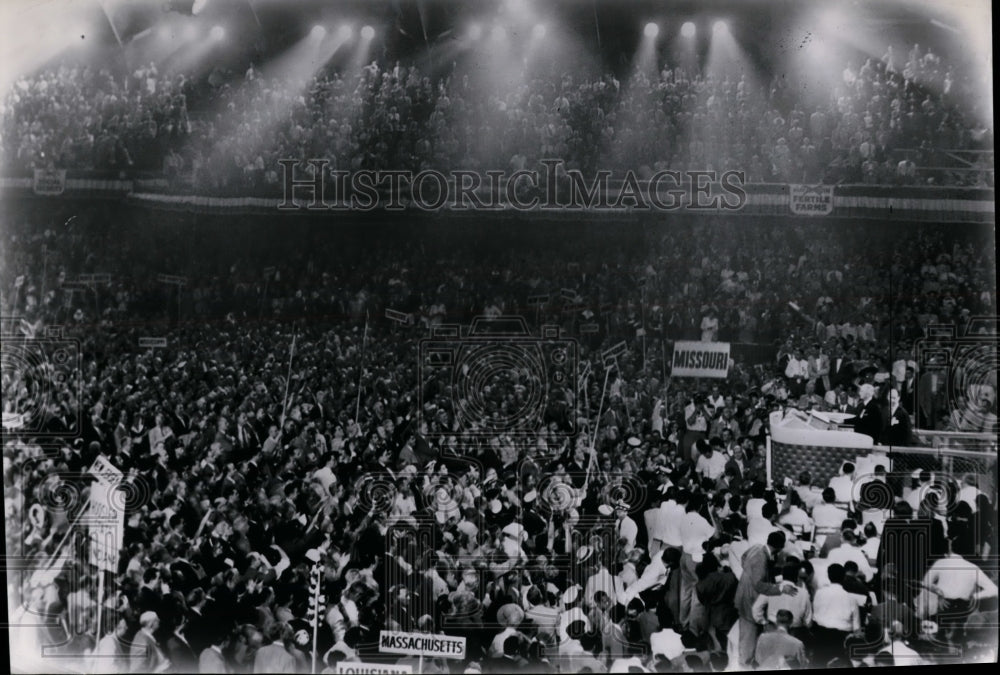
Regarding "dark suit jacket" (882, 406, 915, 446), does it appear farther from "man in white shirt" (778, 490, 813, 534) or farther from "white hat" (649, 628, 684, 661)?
"white hat" (649, 628, 684, 661)

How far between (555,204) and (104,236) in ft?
10.9

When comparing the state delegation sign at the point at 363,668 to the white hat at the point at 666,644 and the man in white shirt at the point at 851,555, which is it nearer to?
the white hat at the point at 666,644

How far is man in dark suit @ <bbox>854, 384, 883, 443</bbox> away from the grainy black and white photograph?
0.03m

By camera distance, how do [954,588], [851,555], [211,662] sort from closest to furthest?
1. [211,662]
2. [851,555]
3. [954,588]

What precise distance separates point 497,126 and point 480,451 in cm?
240

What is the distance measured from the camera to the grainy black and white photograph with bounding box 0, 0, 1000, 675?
6.52 m

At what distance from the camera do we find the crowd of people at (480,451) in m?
6.51

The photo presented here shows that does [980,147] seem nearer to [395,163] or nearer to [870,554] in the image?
[870,554]

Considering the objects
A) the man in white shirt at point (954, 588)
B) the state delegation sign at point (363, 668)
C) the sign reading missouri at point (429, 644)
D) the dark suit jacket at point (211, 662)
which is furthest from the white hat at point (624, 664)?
the dark suit jacket at point (211, 662)

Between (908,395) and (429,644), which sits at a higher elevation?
(908,395)

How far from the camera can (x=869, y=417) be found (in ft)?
21.9

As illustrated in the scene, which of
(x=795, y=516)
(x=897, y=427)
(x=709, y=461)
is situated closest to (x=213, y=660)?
(x=709, y=461)

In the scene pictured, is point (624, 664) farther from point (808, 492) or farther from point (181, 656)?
point (181, 656)

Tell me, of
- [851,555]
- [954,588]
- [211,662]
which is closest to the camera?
[211,662]
